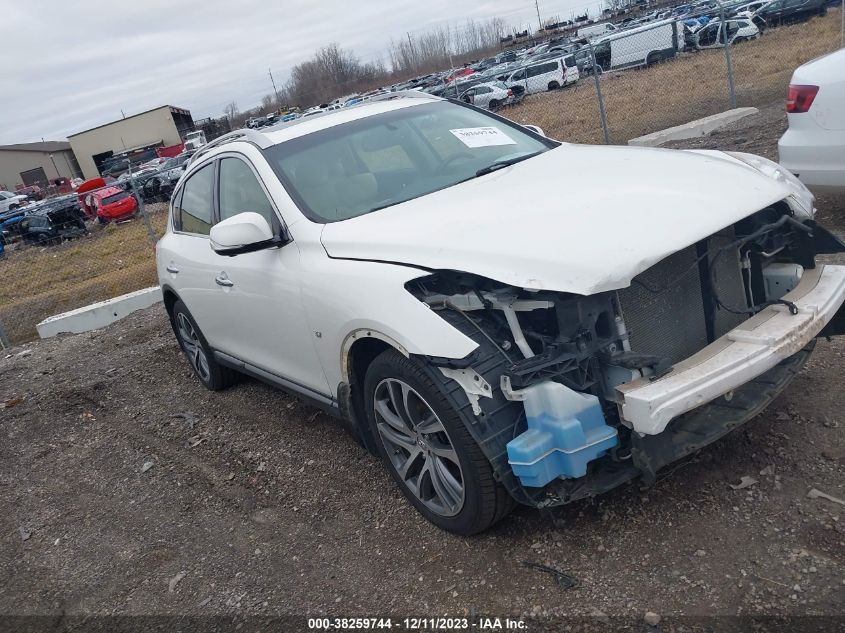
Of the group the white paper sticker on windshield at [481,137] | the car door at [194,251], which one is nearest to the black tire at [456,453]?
the white paper sticker on windshield at [481,137]

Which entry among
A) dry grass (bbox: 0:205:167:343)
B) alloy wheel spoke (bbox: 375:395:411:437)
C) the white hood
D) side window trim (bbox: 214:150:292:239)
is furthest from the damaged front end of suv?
dry grass (bbox: 0:205:167:343)

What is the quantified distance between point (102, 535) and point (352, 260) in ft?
7.38

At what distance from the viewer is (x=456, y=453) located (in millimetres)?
2824

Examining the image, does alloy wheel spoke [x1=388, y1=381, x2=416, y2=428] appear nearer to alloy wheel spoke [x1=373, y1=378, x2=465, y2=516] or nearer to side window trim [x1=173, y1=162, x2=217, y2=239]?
alloy wheel spoke [x1=373, y1=378, x2=465, y2=516]

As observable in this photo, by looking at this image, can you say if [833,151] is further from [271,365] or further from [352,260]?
[271,365]

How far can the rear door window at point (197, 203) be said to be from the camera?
15.6ft

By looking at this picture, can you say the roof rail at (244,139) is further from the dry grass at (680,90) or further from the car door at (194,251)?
the dry grass at (680,90)

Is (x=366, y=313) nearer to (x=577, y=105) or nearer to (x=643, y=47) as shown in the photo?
(x=577, y=105)

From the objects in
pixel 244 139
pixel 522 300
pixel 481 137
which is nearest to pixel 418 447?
pixel 522 300

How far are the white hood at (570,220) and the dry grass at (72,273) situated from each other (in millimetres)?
10204

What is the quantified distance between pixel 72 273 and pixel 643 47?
1660 cm

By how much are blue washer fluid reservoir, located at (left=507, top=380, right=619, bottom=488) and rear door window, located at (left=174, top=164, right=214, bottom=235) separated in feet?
9.68

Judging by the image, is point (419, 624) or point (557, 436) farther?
point (419, 624)

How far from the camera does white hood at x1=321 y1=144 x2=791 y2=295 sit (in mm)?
2592
